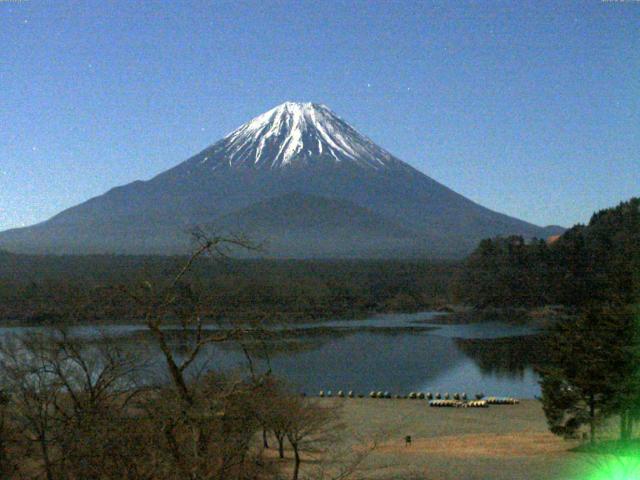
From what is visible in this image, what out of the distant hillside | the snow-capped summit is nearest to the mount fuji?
the snow-capped summit

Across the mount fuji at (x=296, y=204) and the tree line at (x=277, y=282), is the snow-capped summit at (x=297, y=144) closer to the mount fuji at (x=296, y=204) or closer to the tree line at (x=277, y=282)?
the mount fuji at (x=296, y=204)

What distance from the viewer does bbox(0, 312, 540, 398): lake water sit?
3070cm

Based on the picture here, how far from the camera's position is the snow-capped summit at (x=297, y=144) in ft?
621

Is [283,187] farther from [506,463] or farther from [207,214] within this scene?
[506,463]

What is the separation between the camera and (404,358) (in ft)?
130

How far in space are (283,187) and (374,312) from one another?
116 metres

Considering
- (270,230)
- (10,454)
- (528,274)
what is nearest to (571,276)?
(528,274)

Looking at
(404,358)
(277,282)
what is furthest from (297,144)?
(404,358)

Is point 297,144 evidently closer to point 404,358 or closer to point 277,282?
point 277,282

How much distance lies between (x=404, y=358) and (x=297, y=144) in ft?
504

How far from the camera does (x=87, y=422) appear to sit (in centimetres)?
665

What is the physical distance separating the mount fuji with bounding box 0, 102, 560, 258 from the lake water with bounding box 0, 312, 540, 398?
238 ft

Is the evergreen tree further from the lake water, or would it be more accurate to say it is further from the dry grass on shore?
the lake water

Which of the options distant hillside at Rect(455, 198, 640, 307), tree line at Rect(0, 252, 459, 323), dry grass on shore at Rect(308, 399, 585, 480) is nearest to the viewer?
dry grass on shore at Rect(308, 399, 585, 480)
